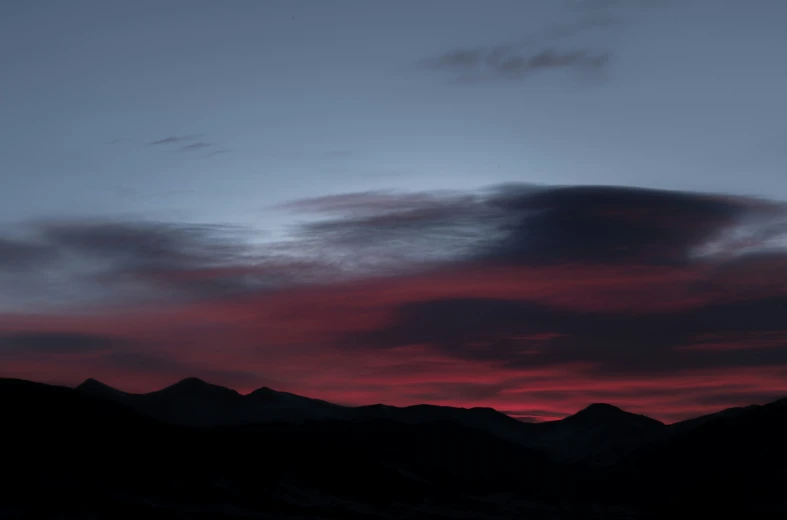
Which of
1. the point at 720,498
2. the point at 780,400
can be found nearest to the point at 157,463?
the point at 720,498

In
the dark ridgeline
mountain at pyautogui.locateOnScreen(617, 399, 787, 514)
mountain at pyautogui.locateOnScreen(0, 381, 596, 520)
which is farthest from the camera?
mountain at pyautogui.locateOnScreen(617, 399, 787, 514)

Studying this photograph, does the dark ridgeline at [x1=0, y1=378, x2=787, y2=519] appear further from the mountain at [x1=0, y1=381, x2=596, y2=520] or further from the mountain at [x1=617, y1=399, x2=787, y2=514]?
the mountain at [x1=617, y1=399, x2=787, y2=514]

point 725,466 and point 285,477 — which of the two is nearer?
point 285,477

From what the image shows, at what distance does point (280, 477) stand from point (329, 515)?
1286cm

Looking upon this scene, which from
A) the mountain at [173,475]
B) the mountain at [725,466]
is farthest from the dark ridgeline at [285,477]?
the mountain at [725,466]

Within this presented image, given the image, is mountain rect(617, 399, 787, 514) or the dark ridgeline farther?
mountain rect(617, 399, 787, 514)

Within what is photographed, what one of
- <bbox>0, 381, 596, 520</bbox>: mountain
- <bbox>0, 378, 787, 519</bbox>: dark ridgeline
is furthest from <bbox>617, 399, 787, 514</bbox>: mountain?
<bbox>0, 381, 596, 520</bbox>: mountain

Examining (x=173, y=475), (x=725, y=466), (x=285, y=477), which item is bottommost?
(x=285, y=477)

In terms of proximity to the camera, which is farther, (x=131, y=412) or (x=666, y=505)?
(x=666, y=505)

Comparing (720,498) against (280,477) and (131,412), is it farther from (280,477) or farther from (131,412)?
(131,412)

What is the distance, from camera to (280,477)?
120750 millimetres

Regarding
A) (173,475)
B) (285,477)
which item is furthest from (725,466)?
(173,475)

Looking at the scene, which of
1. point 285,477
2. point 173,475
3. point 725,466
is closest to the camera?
point 173,475

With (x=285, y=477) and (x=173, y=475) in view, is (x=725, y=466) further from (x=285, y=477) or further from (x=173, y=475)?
(x=173, y=475)
